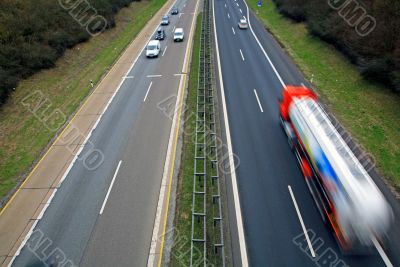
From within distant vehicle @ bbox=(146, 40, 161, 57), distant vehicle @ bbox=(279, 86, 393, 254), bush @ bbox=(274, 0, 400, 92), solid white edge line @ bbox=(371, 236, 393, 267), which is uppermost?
distant vehicle @ bbox=(279, 86, 393, 254)

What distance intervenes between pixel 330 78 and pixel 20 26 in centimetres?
3244

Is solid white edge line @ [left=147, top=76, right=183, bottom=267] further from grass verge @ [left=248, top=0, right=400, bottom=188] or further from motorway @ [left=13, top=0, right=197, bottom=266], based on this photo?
grass verge @ [left=248, top=0, right=400, bottom=188]

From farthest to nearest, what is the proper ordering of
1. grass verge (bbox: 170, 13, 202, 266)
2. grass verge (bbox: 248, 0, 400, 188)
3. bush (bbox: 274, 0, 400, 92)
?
1. bush (bbox: 274, 0, 400, 92)
2. grass verge (bbox: 248, 0, 400, 188)
3. grass verge (bbox: 170, 13, 202, 266)

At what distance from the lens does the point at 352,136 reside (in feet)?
67.7

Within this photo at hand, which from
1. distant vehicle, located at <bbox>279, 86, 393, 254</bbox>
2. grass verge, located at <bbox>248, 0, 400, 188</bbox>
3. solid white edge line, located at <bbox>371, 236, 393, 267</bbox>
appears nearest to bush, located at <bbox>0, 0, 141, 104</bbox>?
distant vehicle, located at <bbox>279, 86, 393, 254</bbox>

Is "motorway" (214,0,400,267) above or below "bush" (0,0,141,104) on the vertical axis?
above

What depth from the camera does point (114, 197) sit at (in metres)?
17.3

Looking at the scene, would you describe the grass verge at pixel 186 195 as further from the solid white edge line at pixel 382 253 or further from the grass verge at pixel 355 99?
the grass verge at pixel 355 99

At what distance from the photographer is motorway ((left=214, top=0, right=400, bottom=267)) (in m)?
13.4

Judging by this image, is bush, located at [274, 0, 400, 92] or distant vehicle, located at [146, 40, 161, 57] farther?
distant vehicle, located at [146, 40, 161, 57]

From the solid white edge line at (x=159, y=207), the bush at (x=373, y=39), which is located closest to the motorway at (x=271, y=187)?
the solid white edge line at (x=159, y=207)

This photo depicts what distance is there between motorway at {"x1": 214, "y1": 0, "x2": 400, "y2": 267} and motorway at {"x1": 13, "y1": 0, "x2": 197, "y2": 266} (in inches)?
194

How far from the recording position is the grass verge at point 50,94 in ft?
69.3

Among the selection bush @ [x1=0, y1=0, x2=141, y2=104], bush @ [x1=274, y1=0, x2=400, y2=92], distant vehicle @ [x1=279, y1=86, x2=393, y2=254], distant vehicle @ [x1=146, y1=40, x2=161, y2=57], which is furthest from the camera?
distant vehicle @ [x1=146, y1=40, x2=161, y2=57]
